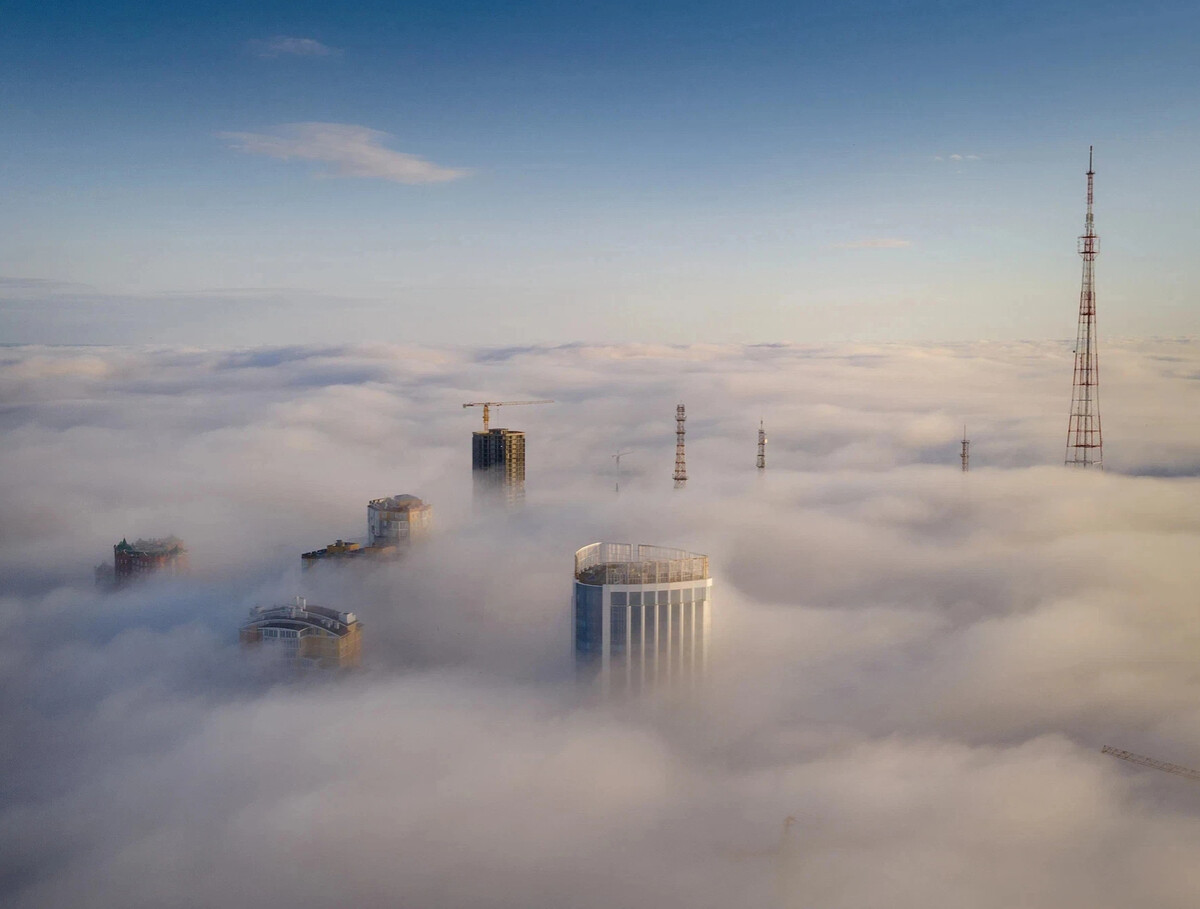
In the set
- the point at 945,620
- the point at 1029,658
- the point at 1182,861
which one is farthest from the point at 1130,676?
the point at 1182,861

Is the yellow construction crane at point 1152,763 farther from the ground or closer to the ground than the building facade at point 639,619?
closer to the ground

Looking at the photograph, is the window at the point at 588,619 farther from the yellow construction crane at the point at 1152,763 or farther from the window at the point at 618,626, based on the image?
the yellow construction crane at the point at 1152,763

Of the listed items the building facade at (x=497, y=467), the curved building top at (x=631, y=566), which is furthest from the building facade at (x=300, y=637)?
the building facade at (x=497, y=467)

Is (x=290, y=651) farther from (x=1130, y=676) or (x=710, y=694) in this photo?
(x=1130, y=676)

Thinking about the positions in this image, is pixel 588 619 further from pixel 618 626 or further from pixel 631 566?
pixel 631 566

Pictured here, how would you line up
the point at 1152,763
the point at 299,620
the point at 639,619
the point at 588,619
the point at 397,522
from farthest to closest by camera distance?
the point at 397,522 → the point at 299,620 → the point at 1152,763 → the point at 639,619 → the point at 588,619

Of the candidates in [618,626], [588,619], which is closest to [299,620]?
[588,619]
